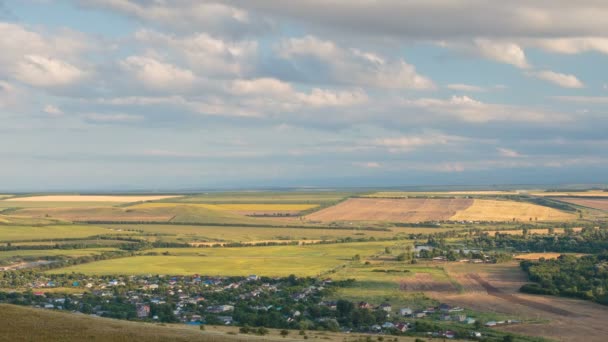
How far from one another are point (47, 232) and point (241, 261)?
5795 centimetres

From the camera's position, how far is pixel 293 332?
196ft

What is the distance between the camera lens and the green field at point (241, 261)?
10312 cm

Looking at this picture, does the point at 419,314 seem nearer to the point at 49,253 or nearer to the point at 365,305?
the point at 365,305

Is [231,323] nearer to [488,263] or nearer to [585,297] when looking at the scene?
[585,297]

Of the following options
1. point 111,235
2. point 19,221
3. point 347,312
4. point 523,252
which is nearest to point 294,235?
point 111,235

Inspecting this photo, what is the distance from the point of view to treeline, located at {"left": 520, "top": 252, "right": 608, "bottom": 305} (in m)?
79.8

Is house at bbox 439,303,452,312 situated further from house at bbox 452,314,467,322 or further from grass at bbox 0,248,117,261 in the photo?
grass at bbox 0,248,117,261

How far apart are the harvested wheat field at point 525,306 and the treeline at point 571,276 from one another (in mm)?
1537

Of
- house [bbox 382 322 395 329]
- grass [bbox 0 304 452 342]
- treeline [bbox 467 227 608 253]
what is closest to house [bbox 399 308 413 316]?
house [bbox 382 322 395 329]

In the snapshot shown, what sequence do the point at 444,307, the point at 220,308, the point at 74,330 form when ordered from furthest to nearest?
the point at 220,308 < the point at 444,307 < the point at 74,330

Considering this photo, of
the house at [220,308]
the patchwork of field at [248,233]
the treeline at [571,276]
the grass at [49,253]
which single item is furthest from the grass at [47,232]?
the treeline at [571,276]

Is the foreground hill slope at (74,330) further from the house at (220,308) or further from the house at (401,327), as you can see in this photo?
the house at (220,308)

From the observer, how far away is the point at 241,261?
11475 cm

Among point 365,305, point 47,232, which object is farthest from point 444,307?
point 47,232
